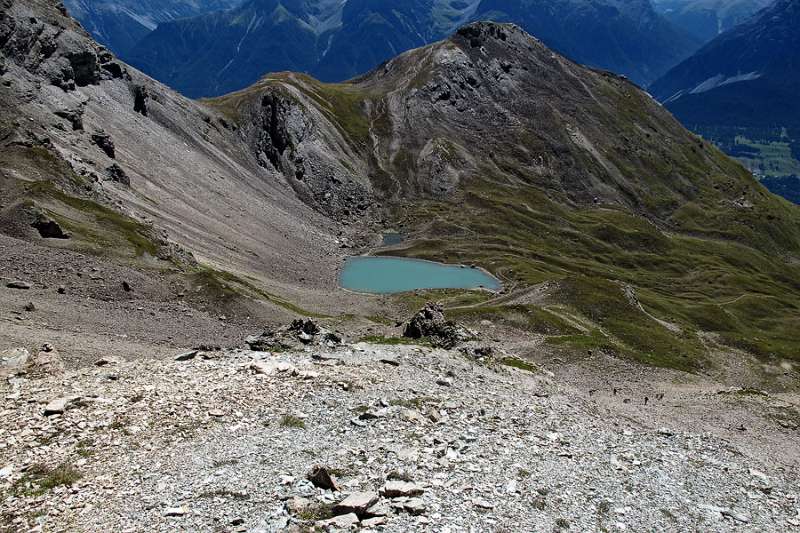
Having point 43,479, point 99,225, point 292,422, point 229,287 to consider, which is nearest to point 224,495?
point 43,479

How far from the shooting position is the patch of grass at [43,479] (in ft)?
74.8

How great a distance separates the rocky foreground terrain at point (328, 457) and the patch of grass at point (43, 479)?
0.21ft

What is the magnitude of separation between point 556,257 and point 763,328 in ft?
189

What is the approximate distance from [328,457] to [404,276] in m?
130

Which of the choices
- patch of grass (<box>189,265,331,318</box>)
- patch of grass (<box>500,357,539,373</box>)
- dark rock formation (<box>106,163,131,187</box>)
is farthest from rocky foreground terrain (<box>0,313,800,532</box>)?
dark rock formation (<box>106,163,131,187</box>)

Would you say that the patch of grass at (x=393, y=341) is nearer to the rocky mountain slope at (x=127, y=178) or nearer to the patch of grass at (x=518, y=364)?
the patch of grass at (x=518, y=364)

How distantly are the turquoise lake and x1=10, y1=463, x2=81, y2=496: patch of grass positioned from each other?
115 meters

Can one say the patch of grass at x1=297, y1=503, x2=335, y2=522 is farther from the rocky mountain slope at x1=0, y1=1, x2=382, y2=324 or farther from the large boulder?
the rocky mountain slope at x1=0, y1=1, x2=382, y2=324

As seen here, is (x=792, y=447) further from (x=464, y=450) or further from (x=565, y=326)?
(x=565, y=326)

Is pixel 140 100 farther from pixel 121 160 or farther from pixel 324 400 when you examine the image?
pixel 324 400

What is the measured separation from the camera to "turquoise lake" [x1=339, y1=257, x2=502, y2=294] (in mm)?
146750

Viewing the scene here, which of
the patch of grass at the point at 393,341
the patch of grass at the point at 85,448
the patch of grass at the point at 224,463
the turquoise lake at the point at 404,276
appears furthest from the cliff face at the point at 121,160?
the patch of grass at the point at 224,463

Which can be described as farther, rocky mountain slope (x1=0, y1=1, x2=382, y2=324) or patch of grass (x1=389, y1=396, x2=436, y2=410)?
rocky mountain slope (x1=0, y1=1, x2=382, y2=324)

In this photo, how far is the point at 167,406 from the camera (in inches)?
1187
